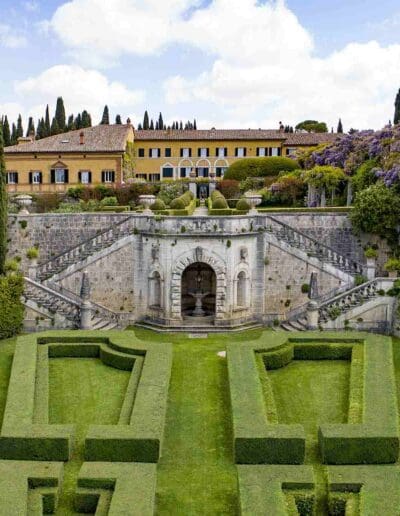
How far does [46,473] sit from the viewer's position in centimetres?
1973

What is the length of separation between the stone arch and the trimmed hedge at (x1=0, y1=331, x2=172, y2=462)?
5.70m

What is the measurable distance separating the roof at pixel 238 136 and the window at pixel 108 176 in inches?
620

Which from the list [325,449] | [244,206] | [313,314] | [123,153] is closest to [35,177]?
[123,153]

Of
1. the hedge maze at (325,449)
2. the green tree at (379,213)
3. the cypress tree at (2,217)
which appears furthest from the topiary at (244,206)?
the cypress tree at (2,217)

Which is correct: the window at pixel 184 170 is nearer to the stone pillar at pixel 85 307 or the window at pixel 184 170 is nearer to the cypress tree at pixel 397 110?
the cypress tree at pixel 397 110

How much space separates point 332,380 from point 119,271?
1534 cm

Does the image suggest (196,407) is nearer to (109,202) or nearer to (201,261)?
(201,261)

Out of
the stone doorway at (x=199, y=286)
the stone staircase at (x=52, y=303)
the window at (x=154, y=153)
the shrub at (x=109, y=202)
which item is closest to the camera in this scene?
the stone staircase at (x=52, y=303)

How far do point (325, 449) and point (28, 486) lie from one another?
9302 millimetres

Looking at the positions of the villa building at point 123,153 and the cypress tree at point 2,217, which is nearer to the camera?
the cypress tree at point 2,217

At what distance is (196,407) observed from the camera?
82.3 ft

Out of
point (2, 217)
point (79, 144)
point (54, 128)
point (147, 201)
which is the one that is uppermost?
point (54, 128)

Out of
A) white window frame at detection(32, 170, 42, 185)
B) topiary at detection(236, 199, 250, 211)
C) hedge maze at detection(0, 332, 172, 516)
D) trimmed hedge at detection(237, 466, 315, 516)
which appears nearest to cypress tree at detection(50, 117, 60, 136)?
white window frame at detection(32, 170, 42, 185)

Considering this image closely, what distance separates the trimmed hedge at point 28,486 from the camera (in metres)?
17.7
